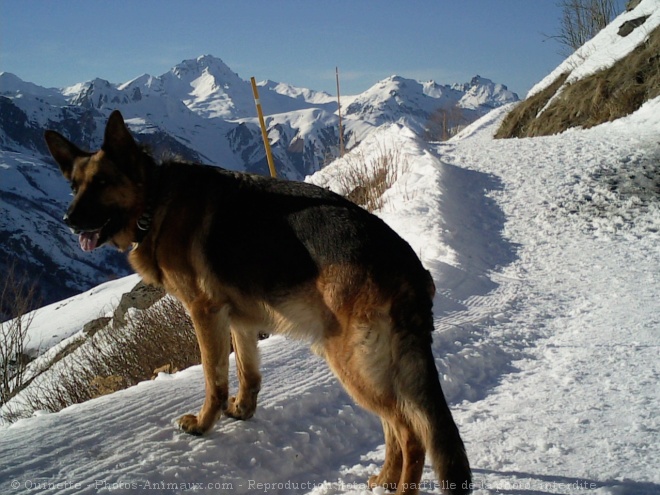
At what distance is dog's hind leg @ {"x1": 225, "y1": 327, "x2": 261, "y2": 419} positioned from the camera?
3.53 m

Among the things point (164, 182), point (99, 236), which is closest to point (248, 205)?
point (164, 182)

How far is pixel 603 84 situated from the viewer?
1459 centimetres

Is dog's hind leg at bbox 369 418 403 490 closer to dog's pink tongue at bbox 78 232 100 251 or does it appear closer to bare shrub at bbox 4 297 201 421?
dog's pink tongue at bbox 78 232 100 251

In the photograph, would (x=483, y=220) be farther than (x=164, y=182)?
Yes

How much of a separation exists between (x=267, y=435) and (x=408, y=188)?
714 cm

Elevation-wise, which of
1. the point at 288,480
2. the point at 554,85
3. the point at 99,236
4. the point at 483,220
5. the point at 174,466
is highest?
the point at 554,85

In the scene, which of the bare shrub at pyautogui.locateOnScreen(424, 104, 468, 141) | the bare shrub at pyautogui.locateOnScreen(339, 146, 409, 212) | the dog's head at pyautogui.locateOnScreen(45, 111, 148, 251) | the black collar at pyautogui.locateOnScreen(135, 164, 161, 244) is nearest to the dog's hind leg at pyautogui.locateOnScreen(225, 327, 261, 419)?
the black collar at pyautogui.locateOnScreen(135, 164, 161, 244)

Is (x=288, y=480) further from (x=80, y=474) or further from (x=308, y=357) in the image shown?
(x=308, y=357)

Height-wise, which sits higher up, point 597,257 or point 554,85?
point 554,85

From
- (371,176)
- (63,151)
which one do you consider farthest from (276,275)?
(371,176)

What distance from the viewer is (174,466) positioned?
293 cm

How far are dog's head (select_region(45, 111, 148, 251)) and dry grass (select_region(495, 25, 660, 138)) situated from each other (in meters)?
13.4

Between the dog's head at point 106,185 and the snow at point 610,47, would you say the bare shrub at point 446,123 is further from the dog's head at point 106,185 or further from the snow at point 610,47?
the dog's head at point 106,185

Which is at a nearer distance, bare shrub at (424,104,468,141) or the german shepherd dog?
the german shepherd dog
